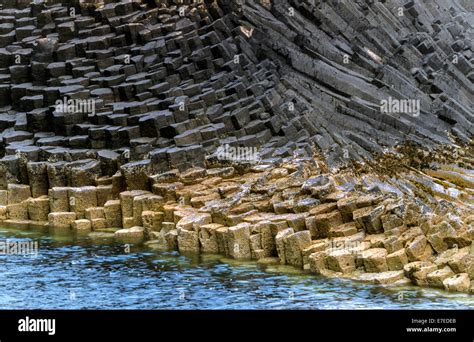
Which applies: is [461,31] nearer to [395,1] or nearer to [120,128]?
[395,1]

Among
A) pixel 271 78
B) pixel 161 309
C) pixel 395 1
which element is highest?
pixel 395 1

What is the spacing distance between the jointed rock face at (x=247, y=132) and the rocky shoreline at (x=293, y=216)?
0.16ft

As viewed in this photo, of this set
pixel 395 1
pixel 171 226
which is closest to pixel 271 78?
pixel 171 226

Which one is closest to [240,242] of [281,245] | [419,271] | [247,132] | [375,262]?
[281,245]

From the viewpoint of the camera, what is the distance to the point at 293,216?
31.5m

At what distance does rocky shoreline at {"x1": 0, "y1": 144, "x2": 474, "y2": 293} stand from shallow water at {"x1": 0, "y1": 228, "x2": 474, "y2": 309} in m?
0.59

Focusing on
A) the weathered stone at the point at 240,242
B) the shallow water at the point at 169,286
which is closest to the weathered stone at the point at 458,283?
the shallow water at the point at 169,286

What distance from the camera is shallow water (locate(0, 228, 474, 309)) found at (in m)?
27.4

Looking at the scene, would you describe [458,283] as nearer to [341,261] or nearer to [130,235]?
[341,261]

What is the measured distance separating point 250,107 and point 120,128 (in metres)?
3.89

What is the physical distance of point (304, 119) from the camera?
119 ft

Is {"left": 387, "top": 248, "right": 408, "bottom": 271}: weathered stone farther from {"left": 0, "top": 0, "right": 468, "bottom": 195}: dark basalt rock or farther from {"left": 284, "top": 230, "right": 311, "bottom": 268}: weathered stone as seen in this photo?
{"left": 0, "top": 0, "right": 468, "bottom": 195}: dark basalt rock

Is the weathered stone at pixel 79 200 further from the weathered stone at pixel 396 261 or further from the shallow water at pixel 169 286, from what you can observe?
the weathered stone at pixel 396 261

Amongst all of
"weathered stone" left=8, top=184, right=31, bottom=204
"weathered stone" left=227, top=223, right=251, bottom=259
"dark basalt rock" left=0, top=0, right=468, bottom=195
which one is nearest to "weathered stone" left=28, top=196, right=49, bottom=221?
"weathered stone" left=8, top=184, right=31, bottom=204
